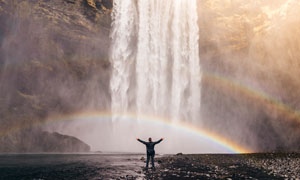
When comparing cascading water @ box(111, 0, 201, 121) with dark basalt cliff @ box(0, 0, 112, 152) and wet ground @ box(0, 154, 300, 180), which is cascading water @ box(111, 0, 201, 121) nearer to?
dark basalt cliff @ box(0, 0, 112, 152)

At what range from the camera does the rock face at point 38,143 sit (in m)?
27.5

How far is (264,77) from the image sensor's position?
38.8 metres

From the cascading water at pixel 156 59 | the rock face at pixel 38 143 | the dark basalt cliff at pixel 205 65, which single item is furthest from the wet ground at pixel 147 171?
the cascading water at pixel 156 59

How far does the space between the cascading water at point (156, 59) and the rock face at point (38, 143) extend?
895 centimetres

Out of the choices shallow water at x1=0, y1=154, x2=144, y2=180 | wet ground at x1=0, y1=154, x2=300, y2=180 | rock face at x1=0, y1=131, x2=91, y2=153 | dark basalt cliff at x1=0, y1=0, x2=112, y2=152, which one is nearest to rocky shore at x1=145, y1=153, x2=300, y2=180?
wet ground at x1=0, y1=154, x2=300, y2=180

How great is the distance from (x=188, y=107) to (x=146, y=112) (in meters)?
7.24

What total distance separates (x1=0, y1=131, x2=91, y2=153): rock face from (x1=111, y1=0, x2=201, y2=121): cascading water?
8.95m

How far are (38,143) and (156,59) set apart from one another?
21.5 meters

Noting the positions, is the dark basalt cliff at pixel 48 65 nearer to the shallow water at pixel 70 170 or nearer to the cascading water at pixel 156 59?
the cascading water at pixel 156 59

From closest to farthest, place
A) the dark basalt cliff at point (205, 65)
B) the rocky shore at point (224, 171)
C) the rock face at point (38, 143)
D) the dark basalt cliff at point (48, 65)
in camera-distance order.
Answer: the rocky shore at point (224, 171)
the rock face at point (38, 143)
the dark basalt cliff at point (48, 65)
the dark basalt cliff at point (205, 65)

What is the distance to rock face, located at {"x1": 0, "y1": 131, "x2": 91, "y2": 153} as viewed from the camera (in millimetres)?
27500

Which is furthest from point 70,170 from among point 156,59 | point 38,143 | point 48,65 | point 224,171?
point 156,59

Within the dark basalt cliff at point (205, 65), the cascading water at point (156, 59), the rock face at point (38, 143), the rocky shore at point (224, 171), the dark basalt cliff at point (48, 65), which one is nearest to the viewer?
the rocky shore at point (224, 171)

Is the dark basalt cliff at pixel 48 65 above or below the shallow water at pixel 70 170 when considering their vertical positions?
above
